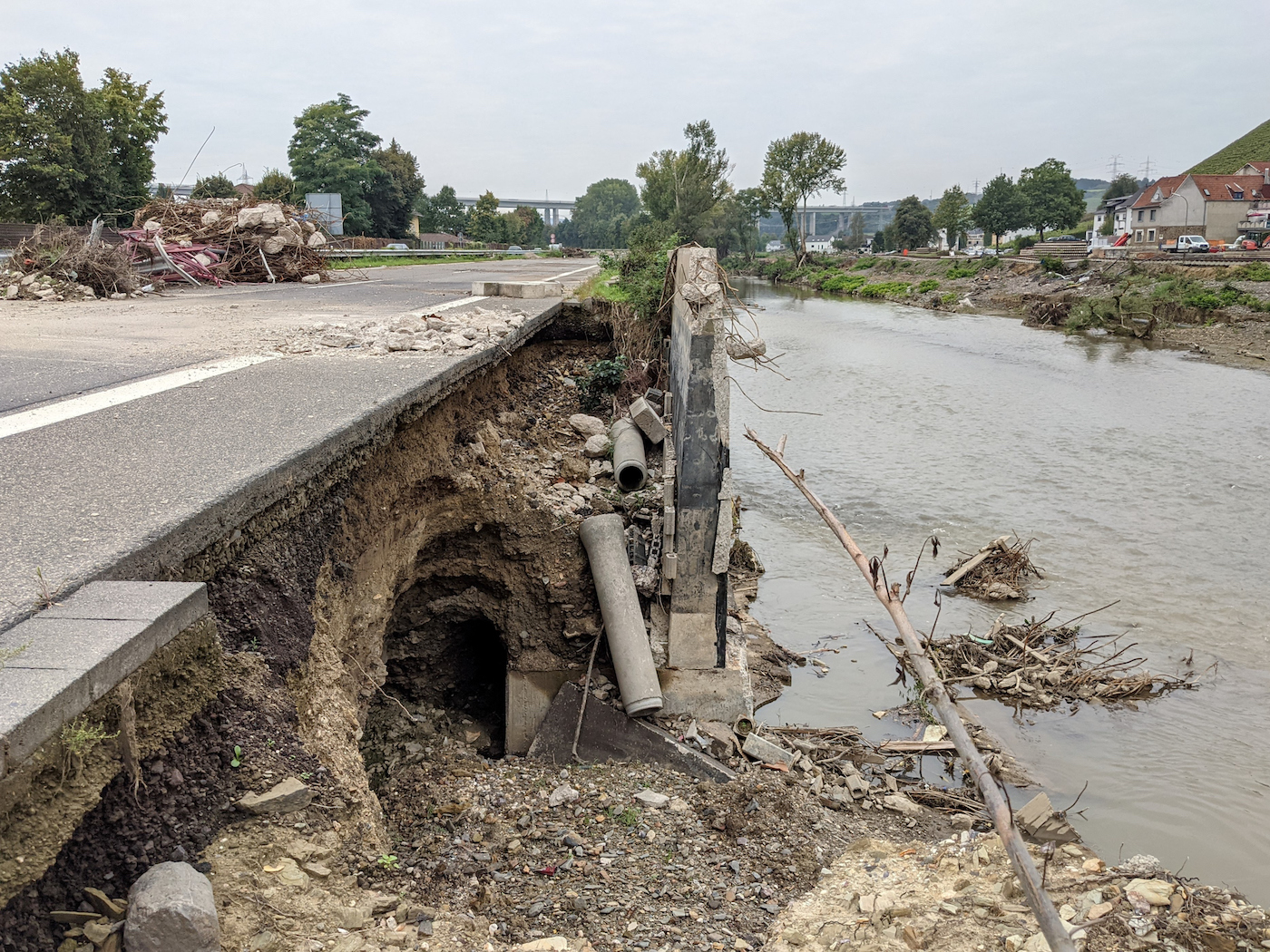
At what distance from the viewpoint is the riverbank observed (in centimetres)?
3284

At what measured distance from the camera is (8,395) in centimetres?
518

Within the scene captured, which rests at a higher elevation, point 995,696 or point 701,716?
point 701,716

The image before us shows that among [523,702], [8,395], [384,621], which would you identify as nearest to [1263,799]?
[523,702]

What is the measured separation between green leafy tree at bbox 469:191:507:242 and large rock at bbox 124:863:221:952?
6618 centimetres

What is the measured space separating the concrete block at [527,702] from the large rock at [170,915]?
5179 millimetres

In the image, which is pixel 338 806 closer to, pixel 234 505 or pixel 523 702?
pixel 234 505

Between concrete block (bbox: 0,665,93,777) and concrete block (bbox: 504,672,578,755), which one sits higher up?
concrete block (bbox: 0,665,93,777)

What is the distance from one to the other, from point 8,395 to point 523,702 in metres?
4.43

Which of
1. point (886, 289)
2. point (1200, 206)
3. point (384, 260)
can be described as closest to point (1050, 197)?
point (1200, 206)

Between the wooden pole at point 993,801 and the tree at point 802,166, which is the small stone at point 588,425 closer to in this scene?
the wooden pole at point 993,801

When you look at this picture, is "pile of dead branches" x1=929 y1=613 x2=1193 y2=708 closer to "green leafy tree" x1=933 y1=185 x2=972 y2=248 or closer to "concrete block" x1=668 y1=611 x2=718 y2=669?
"concrete block" x1=668 y1=611 x2=718 y2=669

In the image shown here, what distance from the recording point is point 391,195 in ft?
177

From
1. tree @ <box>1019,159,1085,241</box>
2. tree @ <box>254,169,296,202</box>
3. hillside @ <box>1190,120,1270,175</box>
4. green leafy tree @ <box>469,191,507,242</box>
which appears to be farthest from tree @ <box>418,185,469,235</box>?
hillside @ <box>1190,120,1270,175</box>

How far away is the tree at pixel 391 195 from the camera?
53219mm
